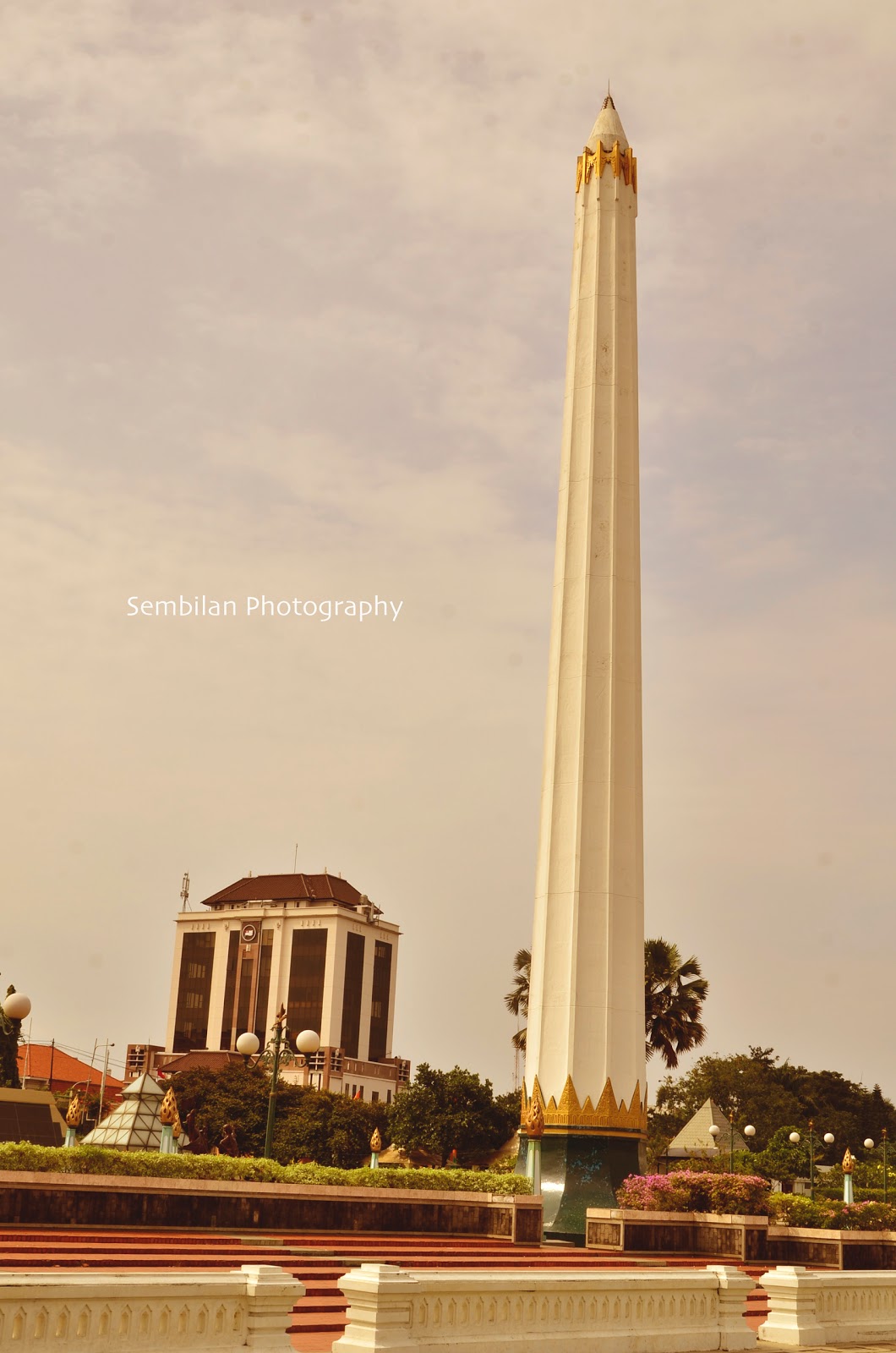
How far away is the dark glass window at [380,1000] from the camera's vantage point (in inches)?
5738

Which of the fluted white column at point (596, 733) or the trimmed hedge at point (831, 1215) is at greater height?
the fluted white column at point (596, 733)

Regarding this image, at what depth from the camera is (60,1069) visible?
125m

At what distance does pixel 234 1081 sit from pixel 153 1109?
59.0 meters

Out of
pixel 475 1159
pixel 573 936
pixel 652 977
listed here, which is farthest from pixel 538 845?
pixel 475 1159

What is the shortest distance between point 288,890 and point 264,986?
33.3 feet

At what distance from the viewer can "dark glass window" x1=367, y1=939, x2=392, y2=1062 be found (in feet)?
478

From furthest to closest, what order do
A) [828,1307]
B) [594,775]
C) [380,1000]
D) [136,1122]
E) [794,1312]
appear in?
[380,1000]
[594,775]
[136,1122]
[828,1307]
[794,1312]

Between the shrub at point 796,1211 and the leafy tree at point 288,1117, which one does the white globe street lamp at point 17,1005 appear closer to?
the shrub at point 796,1211

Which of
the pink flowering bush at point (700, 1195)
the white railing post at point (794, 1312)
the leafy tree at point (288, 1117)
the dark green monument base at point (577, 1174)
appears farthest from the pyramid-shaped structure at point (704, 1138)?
the white railing post at point (794, 1312)

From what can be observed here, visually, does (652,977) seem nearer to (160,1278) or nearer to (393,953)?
(160,1278)

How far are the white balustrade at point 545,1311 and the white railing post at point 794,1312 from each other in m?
0.91

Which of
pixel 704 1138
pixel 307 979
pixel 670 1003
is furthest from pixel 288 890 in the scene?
pixel 670 1003

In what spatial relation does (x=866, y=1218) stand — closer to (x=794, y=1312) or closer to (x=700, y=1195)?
(x=700, y=1195)

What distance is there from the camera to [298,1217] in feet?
74.7
